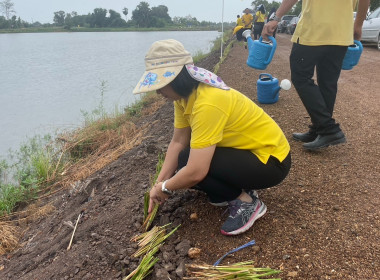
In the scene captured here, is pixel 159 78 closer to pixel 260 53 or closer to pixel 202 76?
pixel 202 76

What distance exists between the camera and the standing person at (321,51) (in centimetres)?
271

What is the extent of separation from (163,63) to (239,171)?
71 cm

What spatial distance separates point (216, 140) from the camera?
173 centimetres

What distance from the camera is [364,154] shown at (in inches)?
121

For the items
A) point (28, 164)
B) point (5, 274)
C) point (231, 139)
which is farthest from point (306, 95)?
point (28, 164)

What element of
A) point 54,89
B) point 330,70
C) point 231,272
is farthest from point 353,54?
point 54,89

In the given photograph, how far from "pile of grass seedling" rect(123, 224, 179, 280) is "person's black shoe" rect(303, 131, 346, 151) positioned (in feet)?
4.95

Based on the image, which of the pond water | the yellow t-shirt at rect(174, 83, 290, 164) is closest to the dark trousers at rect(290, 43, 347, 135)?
the yellow t-shirt at rect(174, 83, 290, 164)

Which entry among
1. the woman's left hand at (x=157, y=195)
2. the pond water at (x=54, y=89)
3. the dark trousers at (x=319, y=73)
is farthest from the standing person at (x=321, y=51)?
the pond water at (x=54, y=89)

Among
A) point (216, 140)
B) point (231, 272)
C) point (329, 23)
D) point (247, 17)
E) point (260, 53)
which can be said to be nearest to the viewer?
point (231, 272)

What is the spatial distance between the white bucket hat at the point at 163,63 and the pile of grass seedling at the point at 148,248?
799 millimetres

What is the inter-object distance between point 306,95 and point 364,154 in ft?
2.59

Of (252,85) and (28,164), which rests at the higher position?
(252,85)

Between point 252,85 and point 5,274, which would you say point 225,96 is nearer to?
point 5,274
